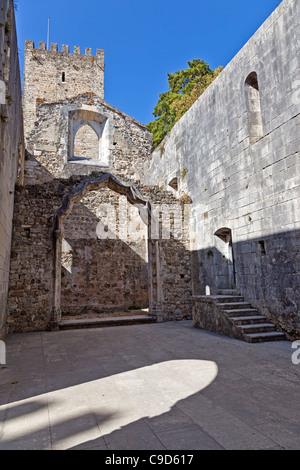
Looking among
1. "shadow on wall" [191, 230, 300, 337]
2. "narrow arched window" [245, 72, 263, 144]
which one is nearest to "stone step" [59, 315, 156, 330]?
"shadow on wall" [191, 230, 300, 337]

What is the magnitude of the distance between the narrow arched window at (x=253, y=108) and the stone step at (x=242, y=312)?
3.52m

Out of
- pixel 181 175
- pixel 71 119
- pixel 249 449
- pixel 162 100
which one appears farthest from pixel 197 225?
pixel 162 100

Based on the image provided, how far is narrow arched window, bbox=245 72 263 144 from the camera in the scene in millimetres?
6809

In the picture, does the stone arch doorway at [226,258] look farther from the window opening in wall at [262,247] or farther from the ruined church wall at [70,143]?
the ruined church wall at [70,143]

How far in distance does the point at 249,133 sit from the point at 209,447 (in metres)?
6.19

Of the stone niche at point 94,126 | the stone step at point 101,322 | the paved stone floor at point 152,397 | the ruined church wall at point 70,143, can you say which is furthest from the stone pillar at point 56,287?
the stone niche at point 94,126

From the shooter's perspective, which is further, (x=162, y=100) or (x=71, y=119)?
(x=162, y=100)

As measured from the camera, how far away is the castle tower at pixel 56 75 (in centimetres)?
2250

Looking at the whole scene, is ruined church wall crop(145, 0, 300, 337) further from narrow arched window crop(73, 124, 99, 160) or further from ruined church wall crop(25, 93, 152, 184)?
narrow arched window crop(73, 124, 99, 160)

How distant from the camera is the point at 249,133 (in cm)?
679

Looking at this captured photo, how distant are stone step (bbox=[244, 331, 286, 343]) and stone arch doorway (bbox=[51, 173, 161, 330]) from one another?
3.61m

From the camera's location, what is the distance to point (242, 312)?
6.30 m

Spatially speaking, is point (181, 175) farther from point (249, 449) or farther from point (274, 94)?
point (249, 449)

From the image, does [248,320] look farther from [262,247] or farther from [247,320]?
[262,247]
